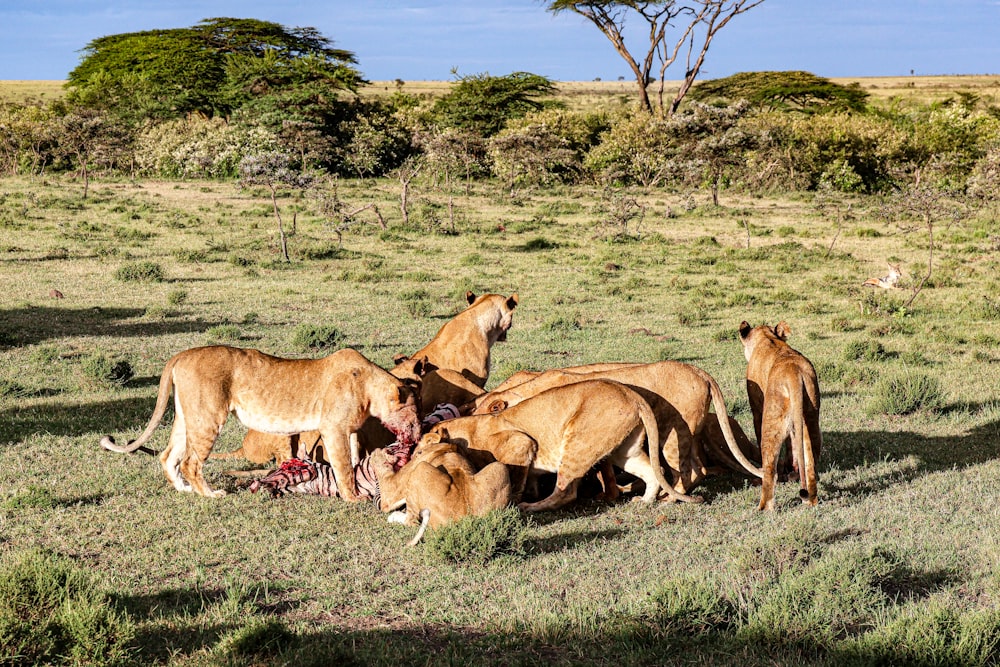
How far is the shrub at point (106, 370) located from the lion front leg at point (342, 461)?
5746mm

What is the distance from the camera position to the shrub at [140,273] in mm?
A: 20344

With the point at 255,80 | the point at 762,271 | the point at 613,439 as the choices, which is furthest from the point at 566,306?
the point at 255,80

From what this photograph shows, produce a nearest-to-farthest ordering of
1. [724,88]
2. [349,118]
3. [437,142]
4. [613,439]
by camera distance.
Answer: [613,439] → [437,142] → [349,118] → [724,88]

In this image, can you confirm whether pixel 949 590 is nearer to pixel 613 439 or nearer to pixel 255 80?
pixel 613 439

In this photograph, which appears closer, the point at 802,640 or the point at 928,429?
the point at 802,640

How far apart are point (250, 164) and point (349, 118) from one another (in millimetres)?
27798

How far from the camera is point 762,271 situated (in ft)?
76.9

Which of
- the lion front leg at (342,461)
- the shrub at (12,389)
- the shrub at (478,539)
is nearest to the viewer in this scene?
the shrub at (478,539)

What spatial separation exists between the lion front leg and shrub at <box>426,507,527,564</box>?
4.40ft

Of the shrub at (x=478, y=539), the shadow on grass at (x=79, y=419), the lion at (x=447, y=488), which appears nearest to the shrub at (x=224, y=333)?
the shadow on grass at (x=79, y=419)

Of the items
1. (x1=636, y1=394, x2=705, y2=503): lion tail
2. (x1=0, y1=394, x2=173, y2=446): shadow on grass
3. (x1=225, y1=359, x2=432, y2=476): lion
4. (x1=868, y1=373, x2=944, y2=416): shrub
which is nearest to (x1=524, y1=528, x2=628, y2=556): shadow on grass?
(x1=636, y1=394, x2=705, y2=503): lion tail

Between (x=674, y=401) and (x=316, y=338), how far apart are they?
27.8ft

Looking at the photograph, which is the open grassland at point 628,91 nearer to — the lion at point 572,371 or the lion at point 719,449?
the lion at point 572,371

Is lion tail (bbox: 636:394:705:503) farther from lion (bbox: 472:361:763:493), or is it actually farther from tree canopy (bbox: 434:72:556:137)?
tree canopy (bbox: 434:72:556:137)
